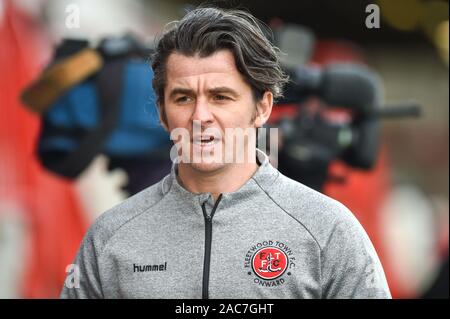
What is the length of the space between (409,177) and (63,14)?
5.60ft

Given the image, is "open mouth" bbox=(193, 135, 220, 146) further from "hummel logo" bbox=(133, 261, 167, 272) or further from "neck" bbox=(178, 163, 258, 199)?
"hummel logo" bbox=(133, 261, 167, 272)

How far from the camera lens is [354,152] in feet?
12.1

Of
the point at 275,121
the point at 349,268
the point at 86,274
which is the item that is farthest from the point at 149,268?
the point at 275,121

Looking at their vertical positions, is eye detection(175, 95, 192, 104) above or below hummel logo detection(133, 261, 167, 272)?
above

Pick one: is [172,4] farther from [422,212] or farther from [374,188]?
[422,212]

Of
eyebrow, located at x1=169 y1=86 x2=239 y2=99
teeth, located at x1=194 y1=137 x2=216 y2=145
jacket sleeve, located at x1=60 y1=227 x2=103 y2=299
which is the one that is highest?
eyebrow, located at x1=169 y1=86 x2=239 y2=99

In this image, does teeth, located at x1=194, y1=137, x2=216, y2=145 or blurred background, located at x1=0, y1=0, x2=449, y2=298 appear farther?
blurred background, located at x1=0, y1=0, x2=449, y2=298

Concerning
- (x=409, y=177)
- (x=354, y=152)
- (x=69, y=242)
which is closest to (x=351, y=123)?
(x=354, y=152)

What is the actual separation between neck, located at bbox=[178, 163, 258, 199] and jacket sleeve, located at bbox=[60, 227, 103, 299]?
0.73 ft

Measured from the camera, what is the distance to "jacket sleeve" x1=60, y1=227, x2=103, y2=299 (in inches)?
62.9

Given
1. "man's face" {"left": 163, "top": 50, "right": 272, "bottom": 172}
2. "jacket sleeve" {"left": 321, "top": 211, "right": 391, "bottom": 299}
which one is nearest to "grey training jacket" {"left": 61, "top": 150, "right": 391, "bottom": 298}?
"jacket sleeve" {"left": 321, "top": 211, "right": 391, "bottom": 299}

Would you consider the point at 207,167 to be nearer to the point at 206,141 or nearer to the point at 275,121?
the point at 206,141

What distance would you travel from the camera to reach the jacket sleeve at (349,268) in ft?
4.80

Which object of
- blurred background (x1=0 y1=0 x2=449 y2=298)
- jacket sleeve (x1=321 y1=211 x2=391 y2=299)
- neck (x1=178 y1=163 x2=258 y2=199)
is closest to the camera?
jacket sleeve (x1=321 y1=211 x2=391 y2=299)
